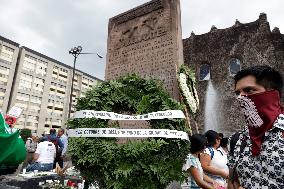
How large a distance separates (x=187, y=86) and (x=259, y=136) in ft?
Answer: 13.4

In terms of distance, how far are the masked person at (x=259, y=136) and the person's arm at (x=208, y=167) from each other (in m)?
2.07

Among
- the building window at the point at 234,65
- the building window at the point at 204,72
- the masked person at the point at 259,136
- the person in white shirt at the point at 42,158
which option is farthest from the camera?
the building window at the point at 204,72

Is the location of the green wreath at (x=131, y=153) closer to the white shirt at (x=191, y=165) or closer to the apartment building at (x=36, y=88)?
the white shirt at (x=191, y=165)

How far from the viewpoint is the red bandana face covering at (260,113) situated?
2.08 m

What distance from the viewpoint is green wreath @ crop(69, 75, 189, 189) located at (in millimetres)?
3709

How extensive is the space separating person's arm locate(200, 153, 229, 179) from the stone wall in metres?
16.7

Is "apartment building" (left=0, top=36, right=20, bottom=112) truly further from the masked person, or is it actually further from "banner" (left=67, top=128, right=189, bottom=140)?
the masked person

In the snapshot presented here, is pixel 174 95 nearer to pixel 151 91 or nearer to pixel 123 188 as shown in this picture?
pixel 151 91

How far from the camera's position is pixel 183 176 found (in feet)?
12.7

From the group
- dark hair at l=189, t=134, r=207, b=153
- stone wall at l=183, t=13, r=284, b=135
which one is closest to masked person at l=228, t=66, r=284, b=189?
dark hair at l=189, t=134, r=207, b=153

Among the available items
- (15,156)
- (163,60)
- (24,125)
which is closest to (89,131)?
(15,156)

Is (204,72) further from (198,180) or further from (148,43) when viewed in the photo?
(198,180)

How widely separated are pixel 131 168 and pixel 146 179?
258mm

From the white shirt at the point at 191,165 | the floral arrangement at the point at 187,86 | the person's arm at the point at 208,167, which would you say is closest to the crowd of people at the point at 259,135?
the white shirt at the point at 191,165
